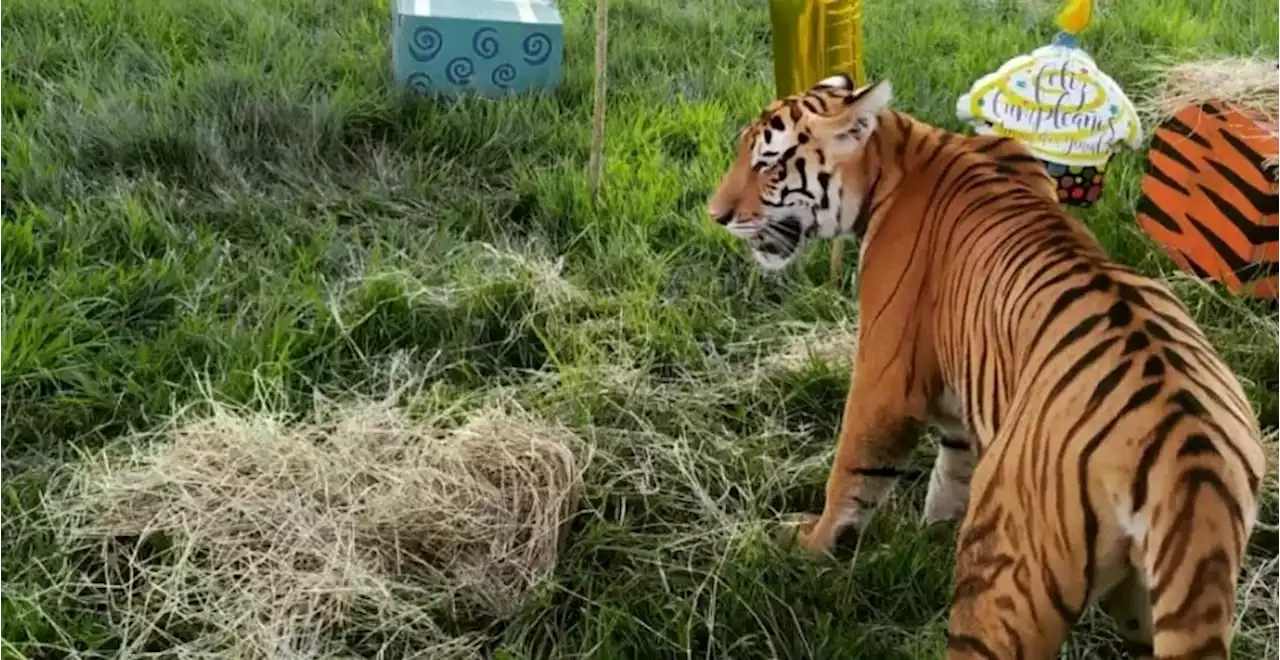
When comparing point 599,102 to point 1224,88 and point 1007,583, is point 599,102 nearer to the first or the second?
point 1224,88

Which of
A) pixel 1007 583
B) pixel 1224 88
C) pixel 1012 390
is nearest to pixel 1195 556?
pixel 1007 583

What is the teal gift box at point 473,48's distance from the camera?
4.11m

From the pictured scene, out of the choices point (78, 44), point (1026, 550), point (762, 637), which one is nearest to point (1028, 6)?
point (78, 44)

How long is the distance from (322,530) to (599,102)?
152cm

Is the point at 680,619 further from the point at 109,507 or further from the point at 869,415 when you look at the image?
the point at 109,507

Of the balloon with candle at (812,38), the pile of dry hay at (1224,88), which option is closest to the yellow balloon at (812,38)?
the balloon with candle at (812,38)

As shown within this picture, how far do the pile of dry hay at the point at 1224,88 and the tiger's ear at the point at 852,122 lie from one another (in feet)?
4.85

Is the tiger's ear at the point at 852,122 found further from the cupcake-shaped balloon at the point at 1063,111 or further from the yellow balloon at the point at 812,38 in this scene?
the cupcake-shaped balloon at the point at 1063,111

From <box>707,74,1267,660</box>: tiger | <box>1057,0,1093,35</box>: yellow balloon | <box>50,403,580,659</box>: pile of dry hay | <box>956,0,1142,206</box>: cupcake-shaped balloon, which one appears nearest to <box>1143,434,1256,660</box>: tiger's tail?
<box>707,74,1267,660</box>: tiger

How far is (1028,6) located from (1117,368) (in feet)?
13.0

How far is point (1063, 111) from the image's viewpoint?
3.26 m

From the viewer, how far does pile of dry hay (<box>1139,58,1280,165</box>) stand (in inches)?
139

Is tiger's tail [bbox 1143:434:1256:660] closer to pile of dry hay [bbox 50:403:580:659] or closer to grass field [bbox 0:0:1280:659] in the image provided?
grass field [bbox 0:0:1280:659]

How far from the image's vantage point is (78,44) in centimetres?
427
